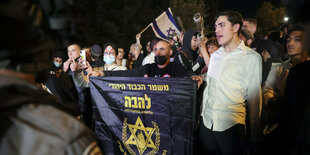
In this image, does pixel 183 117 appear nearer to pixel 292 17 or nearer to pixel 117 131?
pixel 117 131

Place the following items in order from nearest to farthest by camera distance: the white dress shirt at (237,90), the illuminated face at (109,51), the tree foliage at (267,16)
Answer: the white dress shirt at (237,90) < the illuminated face at (109,51) < the tree foliage at (267,16)

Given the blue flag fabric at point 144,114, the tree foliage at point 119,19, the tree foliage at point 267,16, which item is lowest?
the blue flag fabric at point 144,114

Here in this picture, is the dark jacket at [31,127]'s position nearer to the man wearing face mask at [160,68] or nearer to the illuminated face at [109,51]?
the man wearing face mask at [160,68]

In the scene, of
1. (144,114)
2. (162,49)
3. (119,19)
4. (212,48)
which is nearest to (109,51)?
(162,49)

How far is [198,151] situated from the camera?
149 inches

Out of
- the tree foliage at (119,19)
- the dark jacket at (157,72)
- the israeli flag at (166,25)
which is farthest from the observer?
the tree foliage at (119,19)

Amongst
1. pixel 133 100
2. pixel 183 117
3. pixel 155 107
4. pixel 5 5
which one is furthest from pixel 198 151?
pixel 5 5

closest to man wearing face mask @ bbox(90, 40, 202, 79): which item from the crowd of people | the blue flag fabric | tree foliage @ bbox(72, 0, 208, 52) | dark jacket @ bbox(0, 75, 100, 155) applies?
the crowd of people

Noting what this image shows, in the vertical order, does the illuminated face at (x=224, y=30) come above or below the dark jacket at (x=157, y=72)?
above

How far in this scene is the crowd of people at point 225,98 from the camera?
1083mm

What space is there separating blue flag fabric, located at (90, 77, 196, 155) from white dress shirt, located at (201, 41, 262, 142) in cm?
36

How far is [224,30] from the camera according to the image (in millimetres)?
3305

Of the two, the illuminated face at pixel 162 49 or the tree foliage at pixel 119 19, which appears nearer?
the illuminated face at pixel 162 49

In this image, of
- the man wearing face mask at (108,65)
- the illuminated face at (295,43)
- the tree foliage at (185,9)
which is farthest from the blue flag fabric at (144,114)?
the tree foliage at (185,9)
